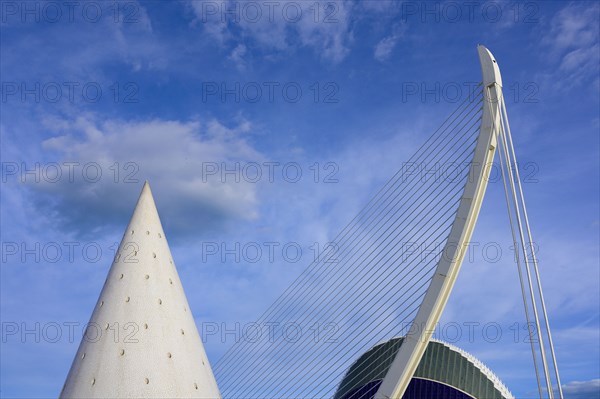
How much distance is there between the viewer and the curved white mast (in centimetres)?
2342

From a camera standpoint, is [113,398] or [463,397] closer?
[113,398]

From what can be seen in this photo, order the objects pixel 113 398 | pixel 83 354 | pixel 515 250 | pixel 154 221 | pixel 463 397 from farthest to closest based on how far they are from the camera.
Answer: pixel 463 397 → pixel 154 221 → pixel 83 354 → pixel 113 398 → pixel 515 250

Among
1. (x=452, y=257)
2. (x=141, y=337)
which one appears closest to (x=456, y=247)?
(x=452, y=257)

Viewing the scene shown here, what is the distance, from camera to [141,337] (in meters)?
26.6

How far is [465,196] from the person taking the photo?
24.3 metres

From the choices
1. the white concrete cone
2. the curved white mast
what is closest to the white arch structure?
the curved white mast

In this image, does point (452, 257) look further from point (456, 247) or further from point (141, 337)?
point (141, 337)

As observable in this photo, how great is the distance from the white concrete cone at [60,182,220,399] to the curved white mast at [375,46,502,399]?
8413 mm

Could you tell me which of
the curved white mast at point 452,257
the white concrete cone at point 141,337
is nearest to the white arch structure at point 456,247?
the curved white mast at point 452,257

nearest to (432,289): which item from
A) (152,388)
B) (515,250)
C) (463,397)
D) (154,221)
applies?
(515,250)

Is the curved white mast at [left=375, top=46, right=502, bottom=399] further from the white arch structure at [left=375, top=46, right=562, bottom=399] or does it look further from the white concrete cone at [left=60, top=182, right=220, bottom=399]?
the white concrete cone at [left=60, top=182, right=220, bottom=399]

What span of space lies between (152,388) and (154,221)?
880cm

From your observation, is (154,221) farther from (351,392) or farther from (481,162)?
(351,392)

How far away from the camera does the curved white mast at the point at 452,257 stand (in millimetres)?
23422
